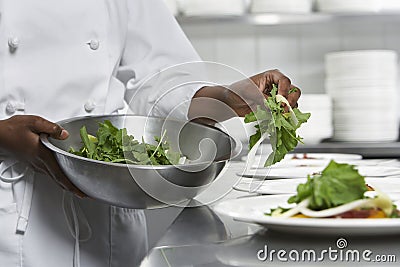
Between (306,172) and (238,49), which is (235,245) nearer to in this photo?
(306,172)

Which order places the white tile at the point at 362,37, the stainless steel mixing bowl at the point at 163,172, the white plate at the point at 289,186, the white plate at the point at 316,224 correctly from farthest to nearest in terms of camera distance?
the white tile at the point at 362,37 → the white plate at the point at 289,186 → the stainless steel mixing bowl at the point at 163,172 → the white plate at the point at 316,224

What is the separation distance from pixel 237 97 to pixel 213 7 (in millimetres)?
1505

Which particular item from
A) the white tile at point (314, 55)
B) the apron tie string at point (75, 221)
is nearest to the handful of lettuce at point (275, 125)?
the apron tie string at point (75, 221)

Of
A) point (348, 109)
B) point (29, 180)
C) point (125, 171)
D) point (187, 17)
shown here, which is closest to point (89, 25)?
point (29, 180)

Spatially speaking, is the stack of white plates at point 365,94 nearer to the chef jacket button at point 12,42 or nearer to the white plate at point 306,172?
the white plate at point 306,172

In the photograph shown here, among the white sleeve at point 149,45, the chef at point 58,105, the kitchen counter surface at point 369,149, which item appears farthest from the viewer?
the kitchen counter surface at point 369,149

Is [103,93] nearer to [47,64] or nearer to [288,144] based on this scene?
[47,64]

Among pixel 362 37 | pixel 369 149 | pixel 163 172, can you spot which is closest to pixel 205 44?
pixel 362 37

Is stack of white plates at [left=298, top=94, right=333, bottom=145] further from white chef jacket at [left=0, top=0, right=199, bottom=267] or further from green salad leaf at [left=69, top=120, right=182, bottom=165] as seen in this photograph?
green salad leaf at [left=69, top=120, right=182, bottom=165]

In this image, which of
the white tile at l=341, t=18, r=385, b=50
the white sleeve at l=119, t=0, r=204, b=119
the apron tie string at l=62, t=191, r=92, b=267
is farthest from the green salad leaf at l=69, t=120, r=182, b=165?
the white tile at l=341, t=18, r=385, b=50

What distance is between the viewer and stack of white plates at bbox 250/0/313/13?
7.50ft

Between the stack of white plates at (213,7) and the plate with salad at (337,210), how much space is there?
1701 millimetres

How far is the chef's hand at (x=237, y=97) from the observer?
0.79 metres

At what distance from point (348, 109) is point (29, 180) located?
1487mm
